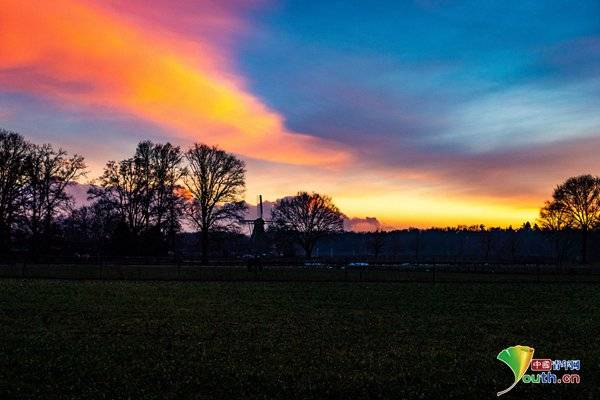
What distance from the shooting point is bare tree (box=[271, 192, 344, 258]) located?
122 metres

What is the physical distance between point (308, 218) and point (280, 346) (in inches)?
4234

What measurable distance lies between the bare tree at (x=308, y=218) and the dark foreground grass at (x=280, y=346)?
90278mm

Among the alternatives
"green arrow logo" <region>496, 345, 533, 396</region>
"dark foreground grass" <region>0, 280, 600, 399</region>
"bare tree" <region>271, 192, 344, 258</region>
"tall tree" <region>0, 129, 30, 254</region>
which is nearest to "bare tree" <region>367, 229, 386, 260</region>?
"bare tree" <region>271, 192, 344, 258</region>

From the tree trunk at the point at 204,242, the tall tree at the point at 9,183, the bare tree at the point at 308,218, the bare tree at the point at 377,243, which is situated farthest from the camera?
the bare tree at the point at 377,243

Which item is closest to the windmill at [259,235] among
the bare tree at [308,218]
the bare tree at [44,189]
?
the bare tree at [308,218]

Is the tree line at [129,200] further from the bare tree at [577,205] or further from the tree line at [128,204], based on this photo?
the bare tree at [577,205]

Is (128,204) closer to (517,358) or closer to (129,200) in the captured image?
(129,200)

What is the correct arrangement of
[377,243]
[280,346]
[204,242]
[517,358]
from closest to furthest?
[517,358]
[280,346]
[204,242]
[377,243]

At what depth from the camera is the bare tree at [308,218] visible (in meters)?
122

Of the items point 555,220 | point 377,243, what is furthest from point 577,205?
point 377,243

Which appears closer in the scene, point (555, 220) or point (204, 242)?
point (204, 242)

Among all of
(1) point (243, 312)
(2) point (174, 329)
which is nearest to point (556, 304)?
(1) point (243, 312)

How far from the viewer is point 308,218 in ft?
406

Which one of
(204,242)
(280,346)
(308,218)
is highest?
(308,218)
